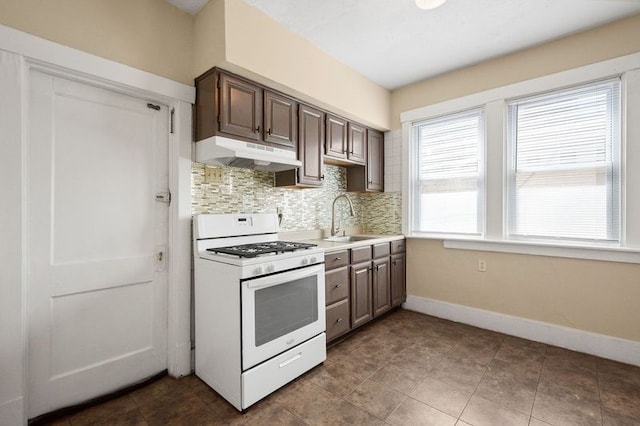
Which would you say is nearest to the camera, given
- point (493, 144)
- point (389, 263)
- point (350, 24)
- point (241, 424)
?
point (241, 424)

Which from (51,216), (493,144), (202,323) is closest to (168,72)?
(51,216)

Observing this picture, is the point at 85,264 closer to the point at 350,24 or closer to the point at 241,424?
the point at 241,424

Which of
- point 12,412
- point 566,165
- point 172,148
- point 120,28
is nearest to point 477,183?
point 566,165

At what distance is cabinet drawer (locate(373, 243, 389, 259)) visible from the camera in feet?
9.99

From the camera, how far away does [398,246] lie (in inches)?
136

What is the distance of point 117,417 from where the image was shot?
5.65ft

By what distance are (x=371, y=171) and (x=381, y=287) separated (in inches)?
53.9

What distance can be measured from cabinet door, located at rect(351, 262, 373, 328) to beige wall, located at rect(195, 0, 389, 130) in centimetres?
162

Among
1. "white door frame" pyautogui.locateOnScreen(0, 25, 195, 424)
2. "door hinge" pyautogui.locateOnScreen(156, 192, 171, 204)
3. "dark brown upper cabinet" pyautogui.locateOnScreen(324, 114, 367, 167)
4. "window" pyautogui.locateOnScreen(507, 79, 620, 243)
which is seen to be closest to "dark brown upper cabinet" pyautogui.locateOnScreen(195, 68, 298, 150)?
"white door frame" pyautogui.locateOnScreen(0, 25, 195, 424)

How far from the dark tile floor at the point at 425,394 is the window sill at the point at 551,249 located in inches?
32.2

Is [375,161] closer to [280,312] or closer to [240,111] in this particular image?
[240,111]

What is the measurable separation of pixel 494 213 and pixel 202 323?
9.33 ft

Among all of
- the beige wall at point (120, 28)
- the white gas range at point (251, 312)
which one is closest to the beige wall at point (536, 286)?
the white gas range at point (251, 312)

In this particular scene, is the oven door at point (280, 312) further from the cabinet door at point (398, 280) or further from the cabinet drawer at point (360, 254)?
the cabinet door at point (398, 280)
